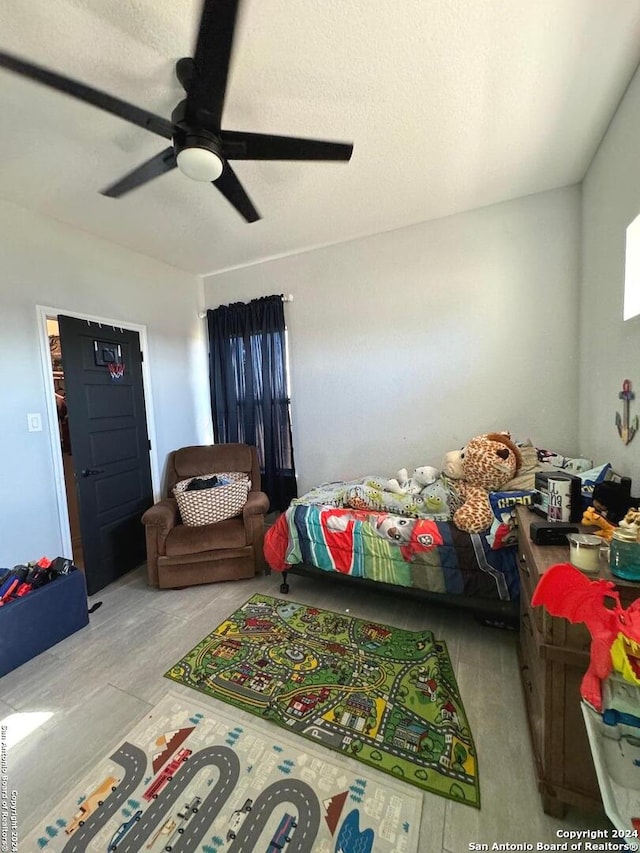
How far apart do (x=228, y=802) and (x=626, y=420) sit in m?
2.24

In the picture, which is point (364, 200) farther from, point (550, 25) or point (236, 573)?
point (236, 573)

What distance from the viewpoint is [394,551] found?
195 centimetres

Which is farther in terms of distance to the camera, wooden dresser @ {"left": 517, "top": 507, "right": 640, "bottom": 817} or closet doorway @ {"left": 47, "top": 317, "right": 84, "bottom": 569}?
closet doorway @ {"left": 47, "top": 317, "right": 84, "bottom": 569}

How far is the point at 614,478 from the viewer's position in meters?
1.43

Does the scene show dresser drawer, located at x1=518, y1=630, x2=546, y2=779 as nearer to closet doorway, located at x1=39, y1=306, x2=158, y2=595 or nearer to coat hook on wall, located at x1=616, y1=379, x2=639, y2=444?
coat hook on wall, located at x1=616, y1=379, x2=639, y2=444

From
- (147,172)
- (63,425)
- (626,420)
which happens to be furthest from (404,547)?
(63,425)

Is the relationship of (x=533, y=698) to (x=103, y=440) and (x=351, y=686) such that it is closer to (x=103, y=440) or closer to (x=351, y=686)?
(x=351, y=686)

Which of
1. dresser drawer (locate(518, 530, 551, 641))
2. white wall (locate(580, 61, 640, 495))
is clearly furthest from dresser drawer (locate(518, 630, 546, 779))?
white wall (locate(580, 61, 640, 495))

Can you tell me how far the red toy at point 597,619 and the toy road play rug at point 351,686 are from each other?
754 mm

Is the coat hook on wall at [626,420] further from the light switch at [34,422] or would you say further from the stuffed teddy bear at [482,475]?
the light switch at [34,422]

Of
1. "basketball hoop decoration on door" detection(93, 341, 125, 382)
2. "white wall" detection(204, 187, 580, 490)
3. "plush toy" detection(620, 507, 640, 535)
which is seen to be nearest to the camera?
"plush toy" detection(620, 507, 640, 535)

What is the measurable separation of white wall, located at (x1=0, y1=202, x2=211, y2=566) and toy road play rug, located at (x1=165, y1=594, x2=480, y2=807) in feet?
4.94

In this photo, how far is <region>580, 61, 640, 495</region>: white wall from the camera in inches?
57.2

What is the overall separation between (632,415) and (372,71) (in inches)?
74.6
